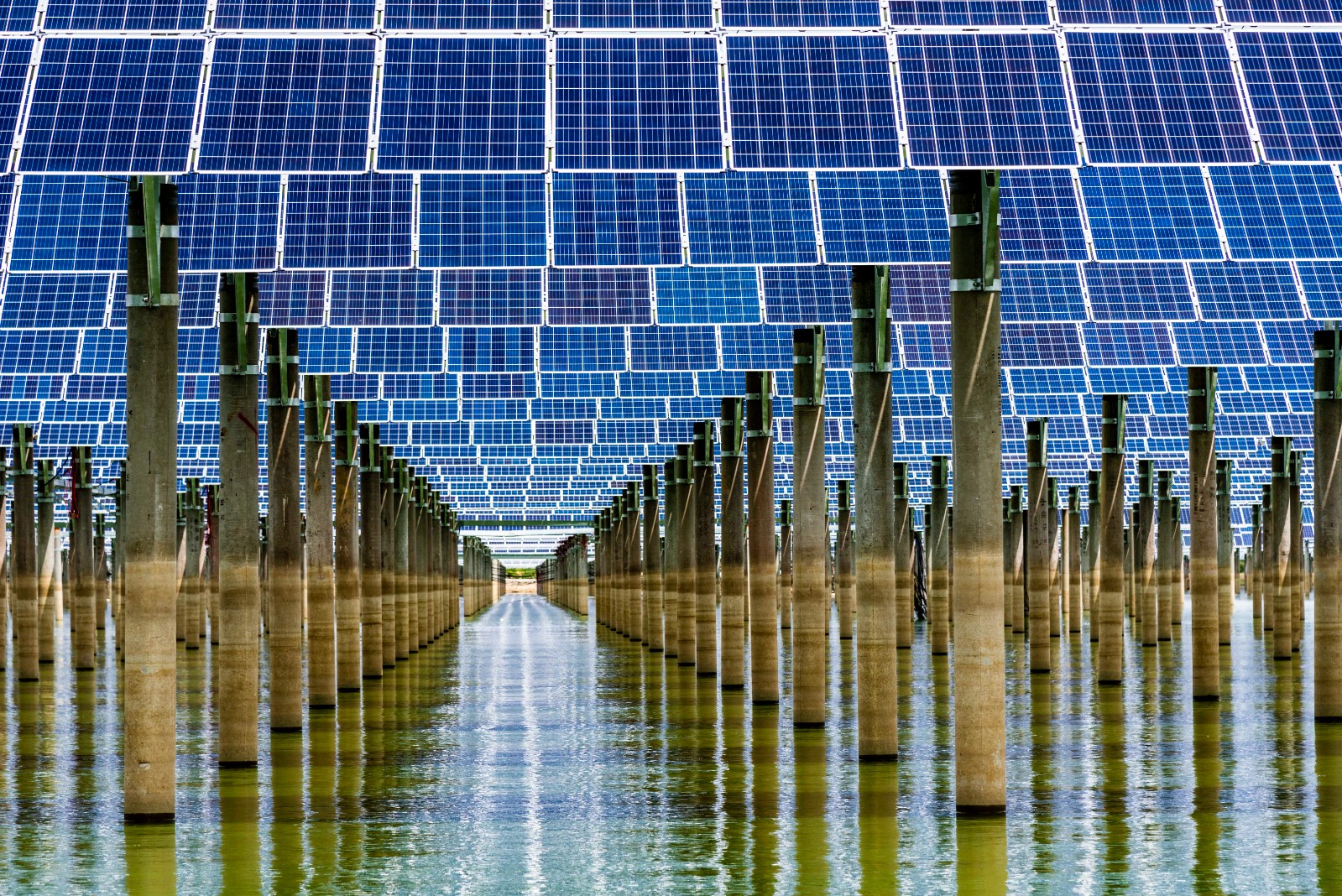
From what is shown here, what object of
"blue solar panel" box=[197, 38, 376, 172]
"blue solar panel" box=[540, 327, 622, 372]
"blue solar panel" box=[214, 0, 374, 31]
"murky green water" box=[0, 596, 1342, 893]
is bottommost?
"murky green water" box=[0, 596, 1342, 893]

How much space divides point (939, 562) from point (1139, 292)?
935 inches

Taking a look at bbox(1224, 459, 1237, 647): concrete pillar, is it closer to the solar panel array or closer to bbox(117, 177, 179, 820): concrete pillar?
the solar panel array

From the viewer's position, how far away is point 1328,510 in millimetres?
26438

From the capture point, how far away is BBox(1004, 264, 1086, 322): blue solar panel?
2758 inches

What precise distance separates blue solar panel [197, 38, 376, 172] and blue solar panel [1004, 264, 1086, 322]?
23.0m

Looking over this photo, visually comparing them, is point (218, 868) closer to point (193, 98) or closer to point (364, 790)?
point (364, 790)

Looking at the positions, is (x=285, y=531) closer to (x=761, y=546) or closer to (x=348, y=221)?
(x=761, y=546)

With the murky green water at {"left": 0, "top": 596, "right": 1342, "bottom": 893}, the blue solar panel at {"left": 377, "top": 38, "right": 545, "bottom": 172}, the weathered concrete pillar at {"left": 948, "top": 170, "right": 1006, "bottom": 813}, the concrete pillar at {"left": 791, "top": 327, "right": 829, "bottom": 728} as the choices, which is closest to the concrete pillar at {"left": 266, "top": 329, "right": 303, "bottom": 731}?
the murky green water at {"left": 0, "top": 596, "right": 1342, "bottom": 893}

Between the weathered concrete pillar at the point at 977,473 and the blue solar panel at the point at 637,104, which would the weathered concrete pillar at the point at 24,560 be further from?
the blue solar panel at the point at 637,104

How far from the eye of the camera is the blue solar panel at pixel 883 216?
7225 cm

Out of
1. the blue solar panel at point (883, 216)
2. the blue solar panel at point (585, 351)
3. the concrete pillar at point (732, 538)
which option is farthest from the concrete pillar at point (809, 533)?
the blue solar panel at point (883, 216)

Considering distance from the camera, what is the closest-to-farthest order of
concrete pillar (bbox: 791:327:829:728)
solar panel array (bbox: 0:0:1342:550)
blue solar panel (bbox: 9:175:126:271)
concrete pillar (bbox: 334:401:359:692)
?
concrete pillar (bbox: 791:327:829:728), concrete pillar (bbox: 334:401:359:692), solar panel array (bbox: 0:0:1342:550), blue solar panel (bbox: 9:175:126:271)

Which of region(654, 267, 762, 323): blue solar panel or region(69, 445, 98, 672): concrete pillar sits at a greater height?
region(654, 267, 762, 323): blue solar panel

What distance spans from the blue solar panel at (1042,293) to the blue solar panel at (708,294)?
283 inches
